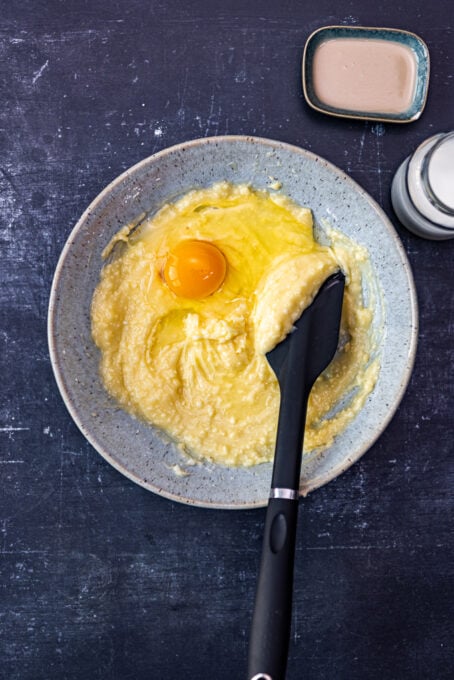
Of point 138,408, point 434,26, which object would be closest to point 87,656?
point 138,408

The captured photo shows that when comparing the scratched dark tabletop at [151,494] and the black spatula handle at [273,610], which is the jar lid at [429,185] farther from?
the black spatula handle at [273,610]

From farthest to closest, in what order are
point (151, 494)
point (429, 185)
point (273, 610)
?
point (151, 494)
point (429, 185)
point (273, 610)

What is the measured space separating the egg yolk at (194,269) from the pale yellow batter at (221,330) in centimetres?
1

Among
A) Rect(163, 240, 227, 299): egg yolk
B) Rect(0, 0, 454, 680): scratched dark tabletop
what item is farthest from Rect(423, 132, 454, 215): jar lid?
Rect(163, 240, 227, 299): egg yolk

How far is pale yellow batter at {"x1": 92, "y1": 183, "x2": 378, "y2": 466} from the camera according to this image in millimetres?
1741

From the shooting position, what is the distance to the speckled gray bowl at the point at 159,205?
64.4 inches

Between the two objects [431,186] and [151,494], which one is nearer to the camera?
[431,186]

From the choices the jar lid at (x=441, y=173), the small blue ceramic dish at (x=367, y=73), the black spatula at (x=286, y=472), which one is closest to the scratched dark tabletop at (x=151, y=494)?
the small blue ceramic dish at (x=367, y=73)

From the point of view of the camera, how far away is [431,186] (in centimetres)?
167

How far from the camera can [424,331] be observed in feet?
5.99

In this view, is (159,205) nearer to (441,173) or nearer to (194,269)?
(194,269)

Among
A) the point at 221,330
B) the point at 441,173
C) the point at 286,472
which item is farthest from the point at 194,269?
the point at 441,173

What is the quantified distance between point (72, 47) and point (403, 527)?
1.79 m

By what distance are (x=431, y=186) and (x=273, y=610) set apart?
1202 mm
